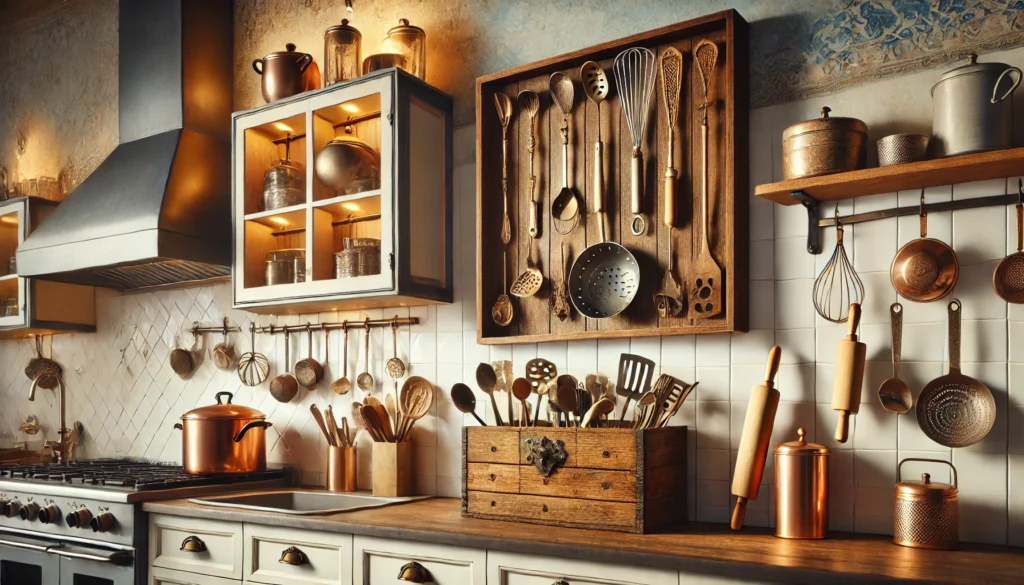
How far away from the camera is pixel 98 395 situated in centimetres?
407

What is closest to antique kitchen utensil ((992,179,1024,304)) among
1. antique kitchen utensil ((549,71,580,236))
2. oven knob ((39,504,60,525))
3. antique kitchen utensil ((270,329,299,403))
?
antique kitchen utensil ((549,71,580,236))

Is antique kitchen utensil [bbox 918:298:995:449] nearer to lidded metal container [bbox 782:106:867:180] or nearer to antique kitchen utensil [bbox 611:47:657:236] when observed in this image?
lidded metal container [bbox 782:106:867:180]

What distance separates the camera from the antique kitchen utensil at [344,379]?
3182 millimetres

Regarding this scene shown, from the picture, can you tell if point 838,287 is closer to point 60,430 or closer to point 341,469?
point 341,469

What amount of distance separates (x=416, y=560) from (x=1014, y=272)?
5.06 ft

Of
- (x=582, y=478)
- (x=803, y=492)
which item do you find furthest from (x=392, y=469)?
(x=803, y=492)

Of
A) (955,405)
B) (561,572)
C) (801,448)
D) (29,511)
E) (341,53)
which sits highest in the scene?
(341,53)

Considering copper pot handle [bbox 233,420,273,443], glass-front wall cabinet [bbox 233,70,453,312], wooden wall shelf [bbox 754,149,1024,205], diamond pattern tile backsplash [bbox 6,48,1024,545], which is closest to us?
wooden wall shelf [bbox 754,149,1024,205]

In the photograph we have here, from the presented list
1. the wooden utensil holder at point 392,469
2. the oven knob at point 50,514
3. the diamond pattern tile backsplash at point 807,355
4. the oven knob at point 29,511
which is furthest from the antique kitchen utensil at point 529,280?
the oven knob at point 29,511

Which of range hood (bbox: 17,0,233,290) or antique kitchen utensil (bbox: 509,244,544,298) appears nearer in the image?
antique kitchen utensil (bbox: 509,244,544,298)

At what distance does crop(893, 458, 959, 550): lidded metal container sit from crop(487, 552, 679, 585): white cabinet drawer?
0.53 m

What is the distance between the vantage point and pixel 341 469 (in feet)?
9.98

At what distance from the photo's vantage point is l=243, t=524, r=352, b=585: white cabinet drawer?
7.87 ft

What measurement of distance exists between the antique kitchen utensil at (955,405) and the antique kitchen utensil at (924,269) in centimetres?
6
